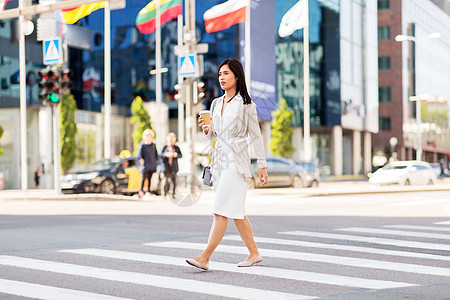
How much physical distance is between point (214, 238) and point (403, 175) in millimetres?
30761

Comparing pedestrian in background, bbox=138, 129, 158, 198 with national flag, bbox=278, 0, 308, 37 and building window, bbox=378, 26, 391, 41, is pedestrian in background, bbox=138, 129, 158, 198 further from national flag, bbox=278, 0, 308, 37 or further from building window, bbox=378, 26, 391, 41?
building window, bbox=378, 26, 391, 41

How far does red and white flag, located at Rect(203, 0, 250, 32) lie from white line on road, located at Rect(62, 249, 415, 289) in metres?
25.1

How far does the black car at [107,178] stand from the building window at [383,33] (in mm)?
62388

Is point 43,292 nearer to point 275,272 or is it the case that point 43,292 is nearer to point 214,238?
point 214,238

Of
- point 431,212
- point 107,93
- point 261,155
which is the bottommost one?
point 431,212

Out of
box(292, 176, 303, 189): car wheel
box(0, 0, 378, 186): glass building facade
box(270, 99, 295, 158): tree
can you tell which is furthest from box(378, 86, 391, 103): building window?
box(292, 176, 303, 189): car wheel

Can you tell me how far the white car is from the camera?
36.6 meters

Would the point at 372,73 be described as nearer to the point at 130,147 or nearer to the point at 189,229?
the point at 130,147

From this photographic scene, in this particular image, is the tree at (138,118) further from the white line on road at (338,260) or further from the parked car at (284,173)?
the white line on road at (338,260)

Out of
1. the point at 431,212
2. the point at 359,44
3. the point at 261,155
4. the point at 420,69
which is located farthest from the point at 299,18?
the point at 420,69

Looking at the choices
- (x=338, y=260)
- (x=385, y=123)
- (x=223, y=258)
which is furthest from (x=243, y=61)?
(x=338, y=260)

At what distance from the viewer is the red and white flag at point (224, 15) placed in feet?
108

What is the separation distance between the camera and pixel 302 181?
31.6m

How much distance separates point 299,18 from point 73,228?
26092mm
